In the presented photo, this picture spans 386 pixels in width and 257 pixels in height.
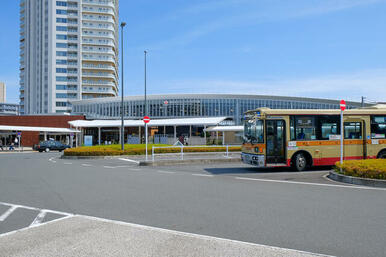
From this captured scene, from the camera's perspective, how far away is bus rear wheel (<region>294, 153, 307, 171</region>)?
46.5 feet

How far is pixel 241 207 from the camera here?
6.80 m

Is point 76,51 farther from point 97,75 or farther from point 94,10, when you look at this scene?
point 94,10

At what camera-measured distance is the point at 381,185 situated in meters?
9.91

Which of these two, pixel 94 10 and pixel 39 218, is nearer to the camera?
pixel 39 218

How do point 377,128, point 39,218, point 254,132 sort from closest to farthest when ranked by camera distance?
point 39,218, point 254,132, point 377,128

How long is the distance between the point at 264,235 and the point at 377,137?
41.8 feet

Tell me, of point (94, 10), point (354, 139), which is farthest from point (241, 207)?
point (94, 10)

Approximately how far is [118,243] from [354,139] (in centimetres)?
1357

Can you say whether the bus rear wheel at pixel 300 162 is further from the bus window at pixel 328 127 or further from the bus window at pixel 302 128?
the bus window at pixel 328 127

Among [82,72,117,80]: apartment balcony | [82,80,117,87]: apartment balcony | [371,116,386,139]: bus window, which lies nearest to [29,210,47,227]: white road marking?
[371,116,386,139]: bus window

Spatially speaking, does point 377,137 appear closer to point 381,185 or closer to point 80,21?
point 381,185

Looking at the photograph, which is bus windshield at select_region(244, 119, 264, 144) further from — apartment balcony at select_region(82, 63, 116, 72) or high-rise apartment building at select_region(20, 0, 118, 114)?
apartment balcony at select_region(82, 63, 116, 72)

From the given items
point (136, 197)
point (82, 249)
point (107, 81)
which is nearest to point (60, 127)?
point (107, 81)

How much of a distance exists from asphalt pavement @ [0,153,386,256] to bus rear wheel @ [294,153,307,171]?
317 centimetres
